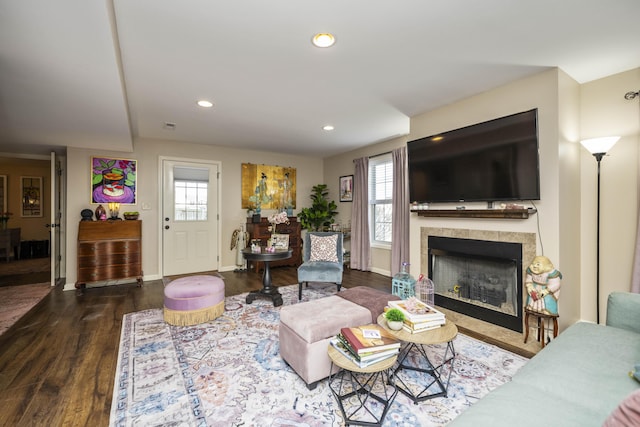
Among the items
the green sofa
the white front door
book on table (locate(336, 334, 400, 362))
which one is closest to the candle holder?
the white front door

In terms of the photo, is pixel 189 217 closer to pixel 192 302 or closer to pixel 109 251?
pixel 109 251

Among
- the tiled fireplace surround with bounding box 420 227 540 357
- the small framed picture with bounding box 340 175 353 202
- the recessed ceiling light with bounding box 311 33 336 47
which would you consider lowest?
the tiled fireplace surround with bounding box 420 227 540 357

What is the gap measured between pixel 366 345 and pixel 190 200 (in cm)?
453

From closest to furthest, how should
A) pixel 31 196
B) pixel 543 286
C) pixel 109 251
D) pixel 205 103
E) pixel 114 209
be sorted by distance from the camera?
pixel 543 286 → pixel 205 103 → pixel 109 251 → pixel 114 209 → pixel 31 196

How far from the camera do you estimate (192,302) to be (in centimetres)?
288

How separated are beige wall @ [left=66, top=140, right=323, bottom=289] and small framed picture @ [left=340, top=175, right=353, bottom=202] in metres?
0.80

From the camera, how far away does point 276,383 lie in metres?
1.92

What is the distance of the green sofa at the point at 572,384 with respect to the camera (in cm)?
106

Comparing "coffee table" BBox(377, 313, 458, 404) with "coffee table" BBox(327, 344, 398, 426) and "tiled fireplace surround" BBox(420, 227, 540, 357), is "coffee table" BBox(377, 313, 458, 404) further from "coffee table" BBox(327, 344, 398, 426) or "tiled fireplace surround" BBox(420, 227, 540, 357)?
"tiled fireplace surround" BBox(420, 227, 540, 357)

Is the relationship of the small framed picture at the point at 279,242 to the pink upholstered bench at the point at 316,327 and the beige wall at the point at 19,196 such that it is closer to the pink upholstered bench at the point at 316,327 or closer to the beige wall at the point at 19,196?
the pink upholstered bench at the point at 316,327

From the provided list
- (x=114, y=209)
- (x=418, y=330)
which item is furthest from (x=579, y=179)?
(x=114, y=209)

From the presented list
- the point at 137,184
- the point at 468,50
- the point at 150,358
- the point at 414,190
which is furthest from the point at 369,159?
the point at 150,358

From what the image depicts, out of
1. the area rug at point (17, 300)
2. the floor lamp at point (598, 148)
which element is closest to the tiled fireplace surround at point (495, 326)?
the floor lamp at point (598, 148)

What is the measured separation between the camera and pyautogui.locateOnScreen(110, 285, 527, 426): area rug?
63.3 inches
